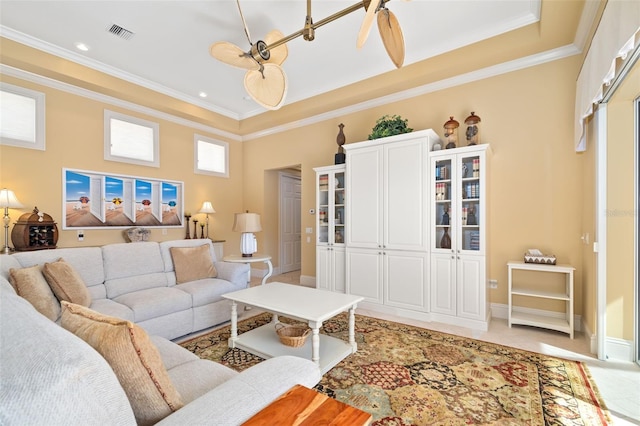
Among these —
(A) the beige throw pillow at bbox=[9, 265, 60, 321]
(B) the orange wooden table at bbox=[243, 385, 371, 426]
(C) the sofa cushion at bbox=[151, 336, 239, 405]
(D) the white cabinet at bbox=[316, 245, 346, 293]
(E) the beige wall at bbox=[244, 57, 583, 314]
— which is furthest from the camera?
(D) the white cabinet at bbox=[316, 245, 346, 293]

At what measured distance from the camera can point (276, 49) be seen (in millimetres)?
2529

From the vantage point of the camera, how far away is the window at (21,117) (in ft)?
11.9

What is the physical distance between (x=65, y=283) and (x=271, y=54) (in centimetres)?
268

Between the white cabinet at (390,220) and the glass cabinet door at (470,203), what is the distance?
408mm


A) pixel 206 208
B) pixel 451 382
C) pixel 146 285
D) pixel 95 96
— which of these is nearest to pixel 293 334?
pixel 451 382

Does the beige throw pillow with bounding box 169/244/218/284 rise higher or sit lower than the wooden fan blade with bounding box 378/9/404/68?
lower

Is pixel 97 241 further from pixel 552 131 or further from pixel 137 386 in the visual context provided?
pixel 552 131

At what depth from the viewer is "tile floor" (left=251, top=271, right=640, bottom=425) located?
1979 mm

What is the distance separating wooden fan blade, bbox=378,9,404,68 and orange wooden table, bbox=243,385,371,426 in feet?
7.09

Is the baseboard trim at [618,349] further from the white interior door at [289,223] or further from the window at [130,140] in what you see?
the window at [130,140]

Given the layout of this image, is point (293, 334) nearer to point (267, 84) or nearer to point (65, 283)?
point (65, 283)

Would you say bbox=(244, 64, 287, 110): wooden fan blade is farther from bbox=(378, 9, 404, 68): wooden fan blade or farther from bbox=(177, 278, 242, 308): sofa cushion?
bbox=(177, 278, 242, 308): sofa cushion

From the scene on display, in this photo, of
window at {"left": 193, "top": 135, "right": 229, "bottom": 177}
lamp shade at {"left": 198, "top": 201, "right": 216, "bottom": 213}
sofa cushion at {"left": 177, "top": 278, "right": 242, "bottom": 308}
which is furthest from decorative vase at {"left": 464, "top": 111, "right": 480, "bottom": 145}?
window at {"left": 193, "top": 135, "right": 229, "bottom": 177}

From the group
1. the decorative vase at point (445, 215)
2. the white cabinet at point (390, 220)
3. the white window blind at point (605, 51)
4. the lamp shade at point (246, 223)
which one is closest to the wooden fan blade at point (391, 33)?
the white window blind at point (605, 51)
